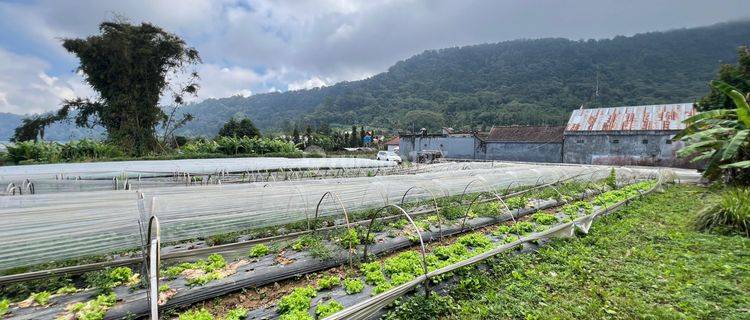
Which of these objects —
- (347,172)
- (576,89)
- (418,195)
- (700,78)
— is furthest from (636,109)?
(700,78)

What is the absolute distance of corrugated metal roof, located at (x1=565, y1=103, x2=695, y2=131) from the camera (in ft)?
89.5

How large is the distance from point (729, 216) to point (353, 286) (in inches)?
344

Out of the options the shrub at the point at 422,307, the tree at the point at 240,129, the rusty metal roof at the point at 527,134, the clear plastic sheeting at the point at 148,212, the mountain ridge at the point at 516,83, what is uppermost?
the mountain ridge at the point at 516,83

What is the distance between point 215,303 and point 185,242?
2.96m

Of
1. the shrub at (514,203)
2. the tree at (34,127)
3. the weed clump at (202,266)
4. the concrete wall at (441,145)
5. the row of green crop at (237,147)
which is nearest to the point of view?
the weed clump at (202,266)

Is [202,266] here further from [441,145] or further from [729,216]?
[441,145]

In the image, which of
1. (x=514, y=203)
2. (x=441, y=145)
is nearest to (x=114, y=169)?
(x=514, y=203)

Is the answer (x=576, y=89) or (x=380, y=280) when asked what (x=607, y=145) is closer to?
(x=380, y=280)

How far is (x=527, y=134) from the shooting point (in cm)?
3519

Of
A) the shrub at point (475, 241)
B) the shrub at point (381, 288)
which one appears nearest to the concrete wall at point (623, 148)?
the shrub at point (475, 241)

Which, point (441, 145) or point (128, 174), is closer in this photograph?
point (128, 174)

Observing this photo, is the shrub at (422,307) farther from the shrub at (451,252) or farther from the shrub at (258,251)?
the shrub at (258,251)

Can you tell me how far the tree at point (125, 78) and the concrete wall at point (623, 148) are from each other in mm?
34723

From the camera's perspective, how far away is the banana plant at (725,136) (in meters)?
9.48
